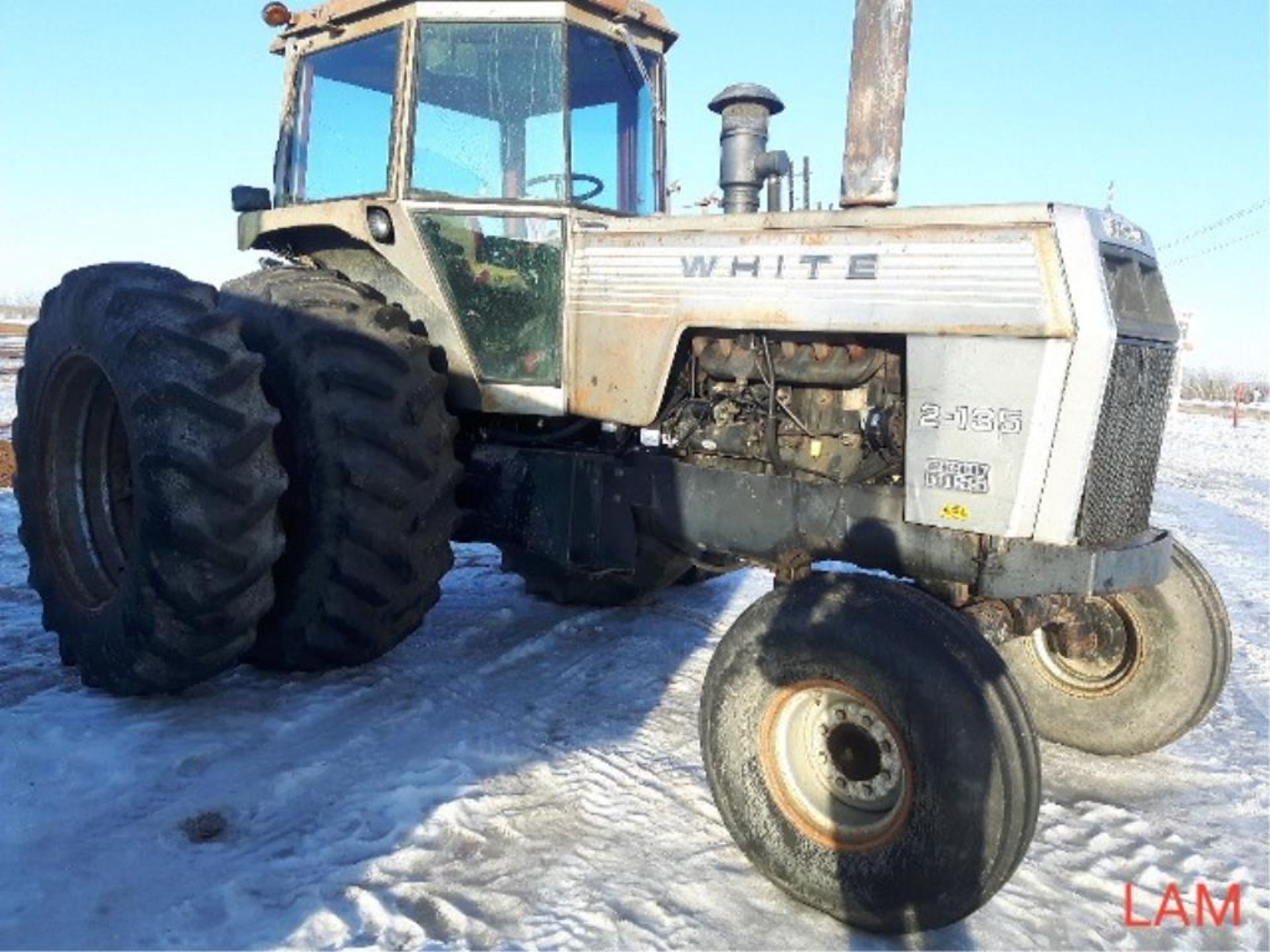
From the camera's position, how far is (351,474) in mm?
3605

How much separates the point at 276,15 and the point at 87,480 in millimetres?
2176

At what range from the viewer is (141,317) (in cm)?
352

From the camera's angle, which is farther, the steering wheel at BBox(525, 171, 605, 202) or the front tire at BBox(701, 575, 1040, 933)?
the steering wheel at BBox(525, 171, 605, 202)

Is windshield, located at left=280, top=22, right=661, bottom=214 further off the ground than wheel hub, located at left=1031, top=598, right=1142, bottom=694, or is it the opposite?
windshield, located at left=280, top=22, right=661, bottom=214

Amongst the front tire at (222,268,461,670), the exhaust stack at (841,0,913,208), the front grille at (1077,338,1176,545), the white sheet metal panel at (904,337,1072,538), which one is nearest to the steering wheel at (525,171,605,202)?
the front tire at (222,268,461,670)

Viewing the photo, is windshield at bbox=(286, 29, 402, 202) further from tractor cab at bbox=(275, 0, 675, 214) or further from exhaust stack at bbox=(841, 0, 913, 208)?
exhaust stack at bbox=(841, 0, 913, 208)

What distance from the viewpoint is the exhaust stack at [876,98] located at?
3291 mm

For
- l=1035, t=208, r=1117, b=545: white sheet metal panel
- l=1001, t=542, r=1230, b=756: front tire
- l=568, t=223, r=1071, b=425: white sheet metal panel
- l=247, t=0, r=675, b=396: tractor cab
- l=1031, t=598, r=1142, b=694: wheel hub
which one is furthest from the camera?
l=247, t=0, r=675, b=396: tractor cab

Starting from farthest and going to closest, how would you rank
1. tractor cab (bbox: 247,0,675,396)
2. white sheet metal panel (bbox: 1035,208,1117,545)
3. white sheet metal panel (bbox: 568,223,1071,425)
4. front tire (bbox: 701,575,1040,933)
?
tractor cab (bbox: 247,0,675,396) → white sheet metal panel (bbox: 568,223,1071,425) → white sheet metal panel (bbox: 1035,208,1117,545) → front tire (bbox: 701,575,1040,933)

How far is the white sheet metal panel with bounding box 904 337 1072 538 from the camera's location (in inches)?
106

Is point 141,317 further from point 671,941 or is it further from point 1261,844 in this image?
point 1261,844

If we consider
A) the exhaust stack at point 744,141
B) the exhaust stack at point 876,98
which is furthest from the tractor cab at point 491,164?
the exhaust stack at point 876,98

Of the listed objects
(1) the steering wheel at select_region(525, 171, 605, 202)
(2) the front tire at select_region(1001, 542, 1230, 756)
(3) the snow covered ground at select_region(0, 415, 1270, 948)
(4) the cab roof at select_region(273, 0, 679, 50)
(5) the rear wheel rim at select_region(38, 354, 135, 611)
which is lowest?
(3) the snow covered ground at select_region(0, 415, 1270, 948)

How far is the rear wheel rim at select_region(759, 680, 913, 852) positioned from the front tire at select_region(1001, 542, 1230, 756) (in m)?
1.01
